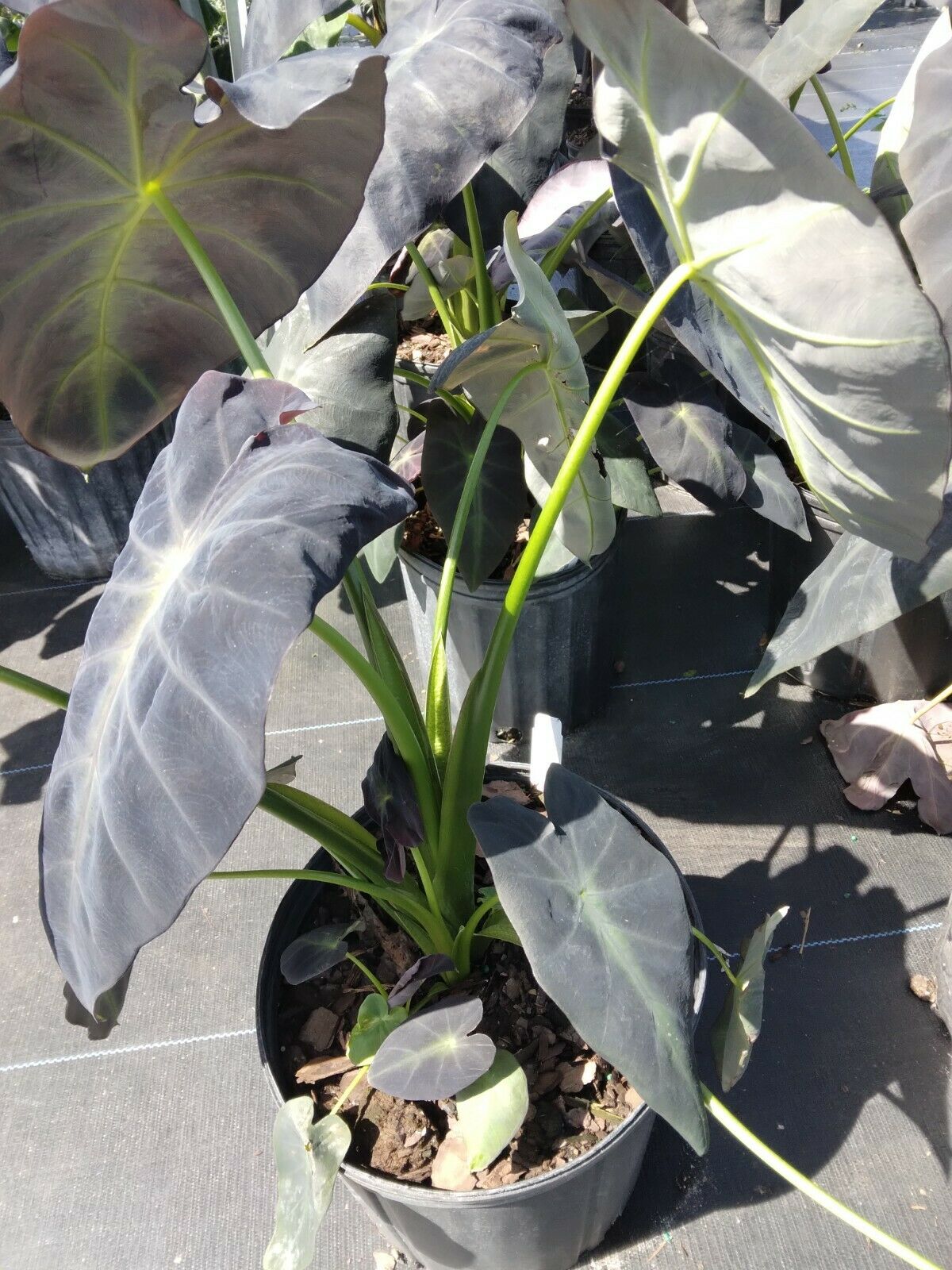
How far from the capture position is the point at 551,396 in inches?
35.8

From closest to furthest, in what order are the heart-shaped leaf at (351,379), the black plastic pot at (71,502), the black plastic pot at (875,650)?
the heart-shaped leaf at (351,379) < the black plastic pot at (875,650) < the black plastic pot at (71,502)

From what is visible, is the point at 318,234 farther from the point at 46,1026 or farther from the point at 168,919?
the point at 46,1026

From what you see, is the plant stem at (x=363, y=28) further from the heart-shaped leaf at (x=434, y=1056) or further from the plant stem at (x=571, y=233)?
the heart-shaped leaf at (x=434, y=1056)

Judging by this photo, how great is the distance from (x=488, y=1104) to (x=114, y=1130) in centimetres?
61

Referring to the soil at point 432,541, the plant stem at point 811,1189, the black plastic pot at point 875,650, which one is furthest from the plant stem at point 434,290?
the plant stem at point 811,1189

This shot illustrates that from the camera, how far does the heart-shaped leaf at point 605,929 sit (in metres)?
0.57

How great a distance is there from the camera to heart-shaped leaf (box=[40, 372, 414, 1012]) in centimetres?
44

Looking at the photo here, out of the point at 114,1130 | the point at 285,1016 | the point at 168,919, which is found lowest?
the point at 114,1130

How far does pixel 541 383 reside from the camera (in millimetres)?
882

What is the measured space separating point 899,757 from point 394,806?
2.94 feet

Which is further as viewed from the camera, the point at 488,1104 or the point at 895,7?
the point at 895,7

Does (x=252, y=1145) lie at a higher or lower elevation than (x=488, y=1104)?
lower

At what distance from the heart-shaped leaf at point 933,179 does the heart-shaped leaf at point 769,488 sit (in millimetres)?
567

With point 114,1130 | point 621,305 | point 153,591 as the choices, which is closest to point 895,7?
point 621,305
